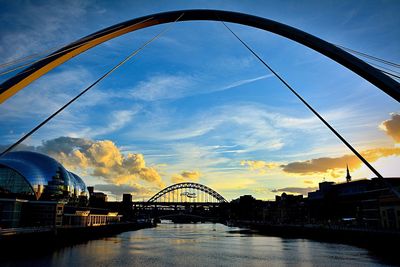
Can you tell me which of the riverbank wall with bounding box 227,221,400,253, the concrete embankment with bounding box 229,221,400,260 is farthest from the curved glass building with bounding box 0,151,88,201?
the concrete embankment with bounding box 229,221,400,260

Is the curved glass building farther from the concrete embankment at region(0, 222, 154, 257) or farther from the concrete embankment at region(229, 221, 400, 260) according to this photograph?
the concrete embankment at region(229, 221, 400, 260)

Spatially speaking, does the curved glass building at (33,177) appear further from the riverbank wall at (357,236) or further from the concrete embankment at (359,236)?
the concrete embankment at (359,236)

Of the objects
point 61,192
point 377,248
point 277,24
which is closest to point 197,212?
point 61,192

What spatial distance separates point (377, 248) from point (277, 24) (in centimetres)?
3813

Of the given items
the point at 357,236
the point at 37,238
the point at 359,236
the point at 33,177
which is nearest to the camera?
the point at 37,238

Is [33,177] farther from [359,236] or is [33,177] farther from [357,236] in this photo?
[359,236]

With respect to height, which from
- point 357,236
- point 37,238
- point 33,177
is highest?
point 33,177

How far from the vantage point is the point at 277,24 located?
14.0m

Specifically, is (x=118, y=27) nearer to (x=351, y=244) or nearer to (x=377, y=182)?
(x=351, y=244)

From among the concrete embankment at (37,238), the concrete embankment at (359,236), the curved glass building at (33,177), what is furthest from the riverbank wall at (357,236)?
the curved glass building at (33,177)

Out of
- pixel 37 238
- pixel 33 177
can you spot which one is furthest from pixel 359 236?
pixel 33 177

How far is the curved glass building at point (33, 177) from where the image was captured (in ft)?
219

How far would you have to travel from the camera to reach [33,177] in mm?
68875

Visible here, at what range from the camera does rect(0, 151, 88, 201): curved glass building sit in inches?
2628
